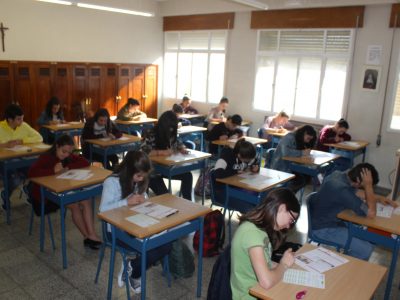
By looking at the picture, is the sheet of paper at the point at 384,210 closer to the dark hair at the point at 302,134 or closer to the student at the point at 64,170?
the dark hair at the point at 302,134

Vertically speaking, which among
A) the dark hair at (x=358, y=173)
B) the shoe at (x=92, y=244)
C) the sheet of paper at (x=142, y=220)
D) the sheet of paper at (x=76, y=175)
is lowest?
the shoe at (x=92, y=244)

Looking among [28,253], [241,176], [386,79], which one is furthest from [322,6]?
[28,253]

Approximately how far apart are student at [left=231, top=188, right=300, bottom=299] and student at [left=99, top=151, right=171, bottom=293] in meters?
1.04

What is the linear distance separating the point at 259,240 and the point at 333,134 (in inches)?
212

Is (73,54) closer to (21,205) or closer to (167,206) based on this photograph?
(21,205)

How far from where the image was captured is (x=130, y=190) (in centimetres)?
313

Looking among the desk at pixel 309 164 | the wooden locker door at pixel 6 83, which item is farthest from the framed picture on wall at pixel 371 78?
the wooden locker door at pixel 6 83

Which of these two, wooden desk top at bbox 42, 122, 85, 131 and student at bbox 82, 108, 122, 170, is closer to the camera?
student at bbox 82, 108, 122, 170

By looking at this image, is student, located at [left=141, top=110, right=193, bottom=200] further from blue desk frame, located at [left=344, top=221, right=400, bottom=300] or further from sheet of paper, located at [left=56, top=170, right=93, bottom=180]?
blue desk frame, located at [left=344, top=221, right=400, bottom=300]

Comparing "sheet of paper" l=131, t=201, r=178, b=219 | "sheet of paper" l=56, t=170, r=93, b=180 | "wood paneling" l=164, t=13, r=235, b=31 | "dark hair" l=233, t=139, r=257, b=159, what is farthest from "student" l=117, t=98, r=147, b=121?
"sheet of paper" l=131, t=201, r=178, b=219

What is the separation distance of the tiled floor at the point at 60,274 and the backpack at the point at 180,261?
0.08m

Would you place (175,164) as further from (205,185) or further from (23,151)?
(23,151)

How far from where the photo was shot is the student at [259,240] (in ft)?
6.68

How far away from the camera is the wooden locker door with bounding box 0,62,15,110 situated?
7.22 metres
